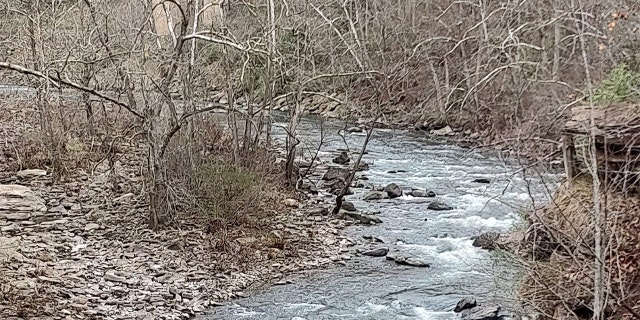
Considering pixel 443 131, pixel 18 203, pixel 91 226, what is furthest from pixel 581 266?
pixel 443 131

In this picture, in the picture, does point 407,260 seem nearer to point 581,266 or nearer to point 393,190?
point 393,190

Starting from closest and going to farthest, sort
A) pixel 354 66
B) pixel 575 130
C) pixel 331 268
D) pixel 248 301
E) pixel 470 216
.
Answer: pixel 575 130 → pixel 248 301 → pixel 331 268 → pixel 470 216 → pixel 354 66

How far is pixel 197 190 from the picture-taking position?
10492 millimetres

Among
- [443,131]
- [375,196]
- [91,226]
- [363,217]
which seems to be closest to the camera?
[91,226]

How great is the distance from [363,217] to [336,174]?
10.3 ft

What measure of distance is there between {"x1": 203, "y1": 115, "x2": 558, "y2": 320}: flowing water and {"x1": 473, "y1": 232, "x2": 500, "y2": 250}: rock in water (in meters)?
0.13

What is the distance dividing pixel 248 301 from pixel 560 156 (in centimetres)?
402

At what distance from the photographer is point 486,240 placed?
33.9ft

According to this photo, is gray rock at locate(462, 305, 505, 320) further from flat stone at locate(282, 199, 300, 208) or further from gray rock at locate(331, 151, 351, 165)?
gray rock at locate(331, 151, 351, 165)

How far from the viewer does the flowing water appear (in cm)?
797

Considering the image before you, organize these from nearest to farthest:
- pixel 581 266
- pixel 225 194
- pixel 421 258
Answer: pixel 581 266 → pixel 421 258 → pixel 225 194

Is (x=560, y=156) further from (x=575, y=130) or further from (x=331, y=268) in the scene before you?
(x=331, y=268)

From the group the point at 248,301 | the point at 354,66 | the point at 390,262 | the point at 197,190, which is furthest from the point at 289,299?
the point at 354,66

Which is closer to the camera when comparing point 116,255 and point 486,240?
point 116,255
